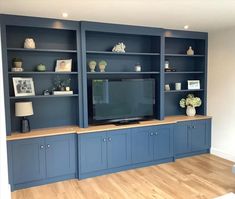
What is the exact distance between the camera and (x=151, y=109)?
4344mm

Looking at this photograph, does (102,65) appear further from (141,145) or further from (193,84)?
(193,84)

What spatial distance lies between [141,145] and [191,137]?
1.14 meters

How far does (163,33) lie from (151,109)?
1.40 m

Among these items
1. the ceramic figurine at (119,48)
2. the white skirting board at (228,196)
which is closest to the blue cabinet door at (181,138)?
the white skirting board at (228,196)

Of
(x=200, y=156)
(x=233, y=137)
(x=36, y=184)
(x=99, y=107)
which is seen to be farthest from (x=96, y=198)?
(x=233, y=137)

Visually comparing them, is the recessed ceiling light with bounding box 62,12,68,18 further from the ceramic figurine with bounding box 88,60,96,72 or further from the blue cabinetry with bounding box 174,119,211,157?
the blue cabinetry with bounding box 174,119,211,157

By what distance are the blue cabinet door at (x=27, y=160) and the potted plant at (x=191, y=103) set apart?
2.86 metres

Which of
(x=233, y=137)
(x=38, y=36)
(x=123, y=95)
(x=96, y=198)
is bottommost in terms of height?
(x=96, y=198)

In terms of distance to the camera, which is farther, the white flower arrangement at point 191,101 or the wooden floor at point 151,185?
the white flower arrangement at point 191,101

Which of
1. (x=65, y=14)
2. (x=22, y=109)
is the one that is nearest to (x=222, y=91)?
(x=65, y=14)

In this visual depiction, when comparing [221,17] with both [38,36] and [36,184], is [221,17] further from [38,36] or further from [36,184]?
[36,184]

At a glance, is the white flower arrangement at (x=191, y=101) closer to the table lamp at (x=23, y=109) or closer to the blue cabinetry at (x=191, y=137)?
the blue cabinetry at (x=191, y=137)

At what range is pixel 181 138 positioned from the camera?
4453 mm

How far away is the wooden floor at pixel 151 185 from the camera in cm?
316
